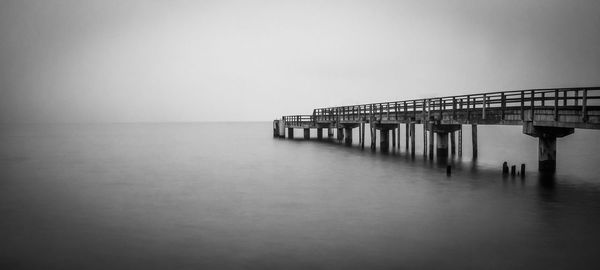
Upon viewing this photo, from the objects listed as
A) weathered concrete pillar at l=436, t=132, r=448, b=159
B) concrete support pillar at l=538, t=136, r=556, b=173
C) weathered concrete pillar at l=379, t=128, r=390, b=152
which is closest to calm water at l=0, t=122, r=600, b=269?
concrete support pillar at l=538, t=136, r=556, b=173

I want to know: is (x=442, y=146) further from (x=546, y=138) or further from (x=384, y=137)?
(x=546, y=138)

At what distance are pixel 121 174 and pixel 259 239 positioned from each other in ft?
57.9

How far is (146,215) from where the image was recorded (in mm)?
14836

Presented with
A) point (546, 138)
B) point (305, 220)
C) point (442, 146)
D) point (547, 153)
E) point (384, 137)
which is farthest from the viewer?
point (384, 137)

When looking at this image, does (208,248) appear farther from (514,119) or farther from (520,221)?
(514,119)

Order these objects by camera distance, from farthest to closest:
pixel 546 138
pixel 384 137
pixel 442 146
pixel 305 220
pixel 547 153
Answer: pixel 384 137 < pixel 442 146 < pixel 547 153 < pixel 546 138 < pixel 305 220

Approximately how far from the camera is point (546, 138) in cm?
1970

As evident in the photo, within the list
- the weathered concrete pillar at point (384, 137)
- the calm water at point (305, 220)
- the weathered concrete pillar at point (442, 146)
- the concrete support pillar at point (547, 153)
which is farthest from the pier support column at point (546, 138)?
the weathered concrete pillar at point (384, 137)

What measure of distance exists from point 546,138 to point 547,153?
1.41 meters

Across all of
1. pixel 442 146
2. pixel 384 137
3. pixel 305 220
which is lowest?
pixel 305 220

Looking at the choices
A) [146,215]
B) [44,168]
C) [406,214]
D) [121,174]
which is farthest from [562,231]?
[44,168]

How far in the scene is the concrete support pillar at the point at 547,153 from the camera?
65.3 ft

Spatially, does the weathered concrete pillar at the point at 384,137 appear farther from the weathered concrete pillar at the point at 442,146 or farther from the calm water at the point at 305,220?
the calm water at the point at 305,220

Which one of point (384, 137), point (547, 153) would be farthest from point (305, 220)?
point (384, 137)
